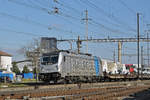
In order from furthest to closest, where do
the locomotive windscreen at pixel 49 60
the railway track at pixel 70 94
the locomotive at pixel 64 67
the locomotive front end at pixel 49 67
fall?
the locomotive windscreen at pixel 49 60, the locomotive at pixel 64 67, the locomotive front end at pixel 49 67, the railway track at pixel 70 94

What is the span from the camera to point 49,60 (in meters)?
29.7

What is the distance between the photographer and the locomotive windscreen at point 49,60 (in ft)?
96.1

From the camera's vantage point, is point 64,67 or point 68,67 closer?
point 64,67

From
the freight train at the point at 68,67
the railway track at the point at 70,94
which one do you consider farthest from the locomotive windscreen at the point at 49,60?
the railway track at the point at 70,94

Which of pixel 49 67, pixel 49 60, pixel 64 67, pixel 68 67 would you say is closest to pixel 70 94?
pixel 49 67

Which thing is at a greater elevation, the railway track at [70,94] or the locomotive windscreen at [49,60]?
the locomotive windscreen at [49,60]

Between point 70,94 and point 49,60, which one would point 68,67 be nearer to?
point 49,60

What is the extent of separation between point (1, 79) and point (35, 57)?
14.6m

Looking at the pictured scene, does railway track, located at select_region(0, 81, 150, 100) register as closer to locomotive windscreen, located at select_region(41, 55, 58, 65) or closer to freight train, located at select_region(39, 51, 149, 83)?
freight train, located at select_region(39, 51, 149, 83)

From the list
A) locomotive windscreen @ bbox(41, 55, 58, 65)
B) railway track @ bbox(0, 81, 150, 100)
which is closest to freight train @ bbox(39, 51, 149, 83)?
locomotive windscreen @ bbox(41, 55, 58, 65)

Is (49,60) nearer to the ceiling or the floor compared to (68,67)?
nearer to the ceiling

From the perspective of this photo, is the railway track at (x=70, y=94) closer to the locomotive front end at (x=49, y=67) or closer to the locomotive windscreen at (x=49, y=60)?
the locomotive front end at (x=49, y=67)

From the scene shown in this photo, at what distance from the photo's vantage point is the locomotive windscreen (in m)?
29.3

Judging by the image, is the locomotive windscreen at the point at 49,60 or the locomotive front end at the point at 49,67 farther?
the locomotive windscreen at the point at 49,60
